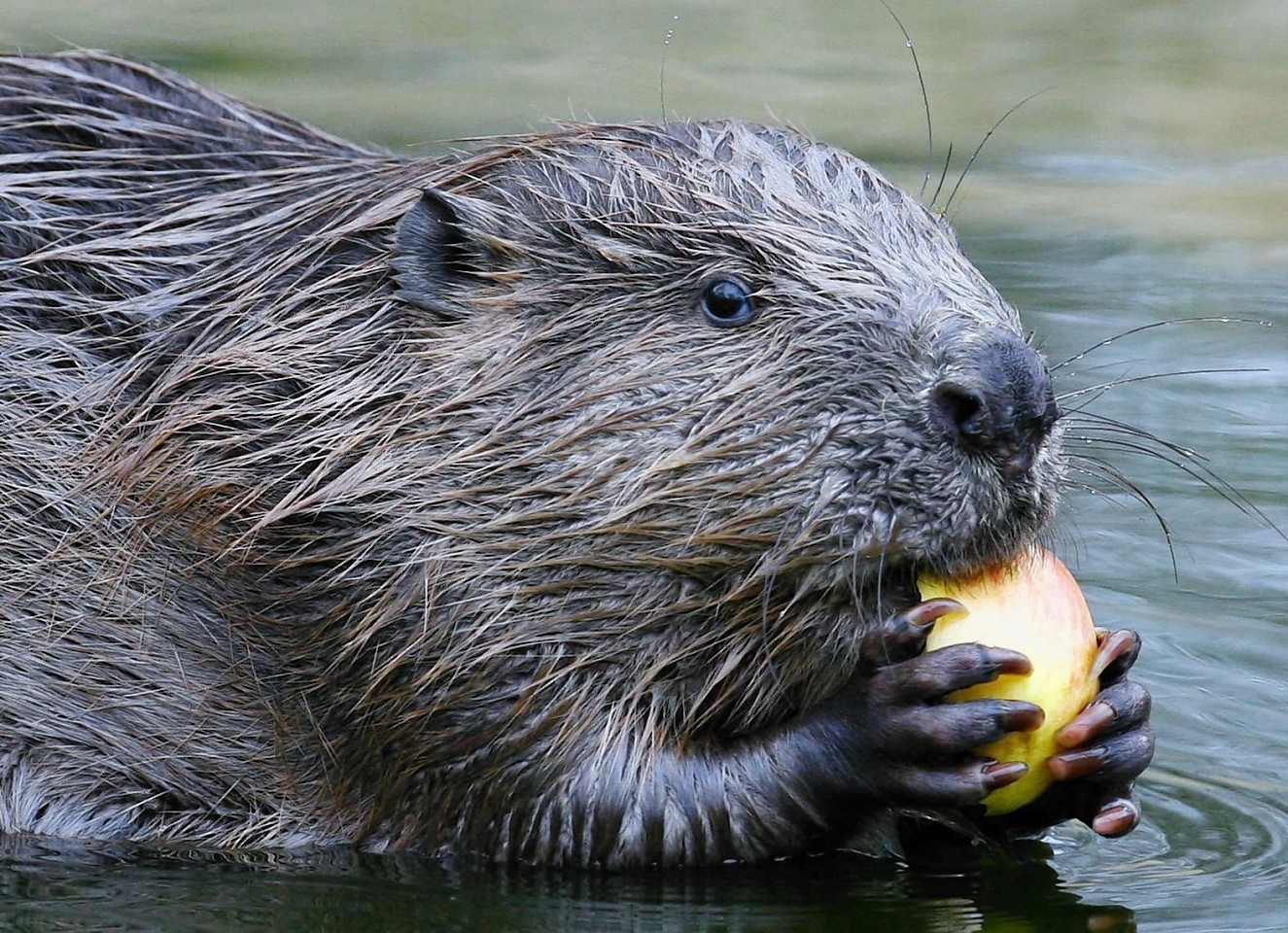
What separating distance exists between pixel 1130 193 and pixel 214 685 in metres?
6.02

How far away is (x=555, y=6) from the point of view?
12977 mm

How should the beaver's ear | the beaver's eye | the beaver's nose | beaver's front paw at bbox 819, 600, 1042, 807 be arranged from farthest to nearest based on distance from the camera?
the beaver's ear → the beaver's eye → beaver's front paw at bbox 819, 600, 1042, 807 → the beaver's nose

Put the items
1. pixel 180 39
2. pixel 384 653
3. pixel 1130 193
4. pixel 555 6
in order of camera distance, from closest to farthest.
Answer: pixel 384 653 < pixel 1130 193 < pixel 180 39 < pixel 555 6

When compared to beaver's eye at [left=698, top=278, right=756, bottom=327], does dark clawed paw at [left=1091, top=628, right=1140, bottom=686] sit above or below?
below

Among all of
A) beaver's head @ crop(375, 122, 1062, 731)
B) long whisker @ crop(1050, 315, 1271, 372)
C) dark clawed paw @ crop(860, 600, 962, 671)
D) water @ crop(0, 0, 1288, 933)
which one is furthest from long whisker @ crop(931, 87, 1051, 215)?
dark clawed paw @ crop(860, 600, 962, 671)

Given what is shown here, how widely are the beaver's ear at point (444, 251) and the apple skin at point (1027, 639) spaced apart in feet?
3.41

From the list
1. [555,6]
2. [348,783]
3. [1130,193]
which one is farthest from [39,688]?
[555,6]

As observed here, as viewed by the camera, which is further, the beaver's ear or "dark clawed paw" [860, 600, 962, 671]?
the beaver's ear

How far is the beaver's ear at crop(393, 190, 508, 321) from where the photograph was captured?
4.72 metres

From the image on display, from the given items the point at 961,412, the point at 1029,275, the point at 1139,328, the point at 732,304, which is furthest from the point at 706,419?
the point at 1029,275

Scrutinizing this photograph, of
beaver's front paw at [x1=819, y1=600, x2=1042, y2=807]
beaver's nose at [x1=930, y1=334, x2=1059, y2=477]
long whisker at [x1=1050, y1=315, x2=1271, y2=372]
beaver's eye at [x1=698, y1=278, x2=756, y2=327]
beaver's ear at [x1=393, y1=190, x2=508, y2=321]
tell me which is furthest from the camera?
long whisker at [x1=1050, y1=315, x2=1271, y2=372]

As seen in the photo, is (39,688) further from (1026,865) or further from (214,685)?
(1026,865)

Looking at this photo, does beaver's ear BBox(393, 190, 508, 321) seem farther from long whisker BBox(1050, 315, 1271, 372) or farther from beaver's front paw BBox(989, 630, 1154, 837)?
beaver's front paw BBox(989, 630, 1154, 837)

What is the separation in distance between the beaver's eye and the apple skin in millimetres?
584
